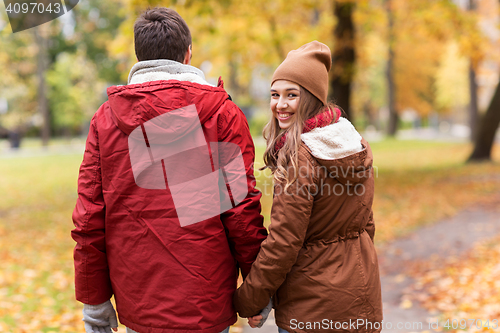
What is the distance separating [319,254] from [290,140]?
554 millimetres

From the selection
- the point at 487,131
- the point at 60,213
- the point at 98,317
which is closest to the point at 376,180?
the point at 487,131

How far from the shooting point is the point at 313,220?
1924 mm

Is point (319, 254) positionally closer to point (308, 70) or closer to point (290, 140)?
point (290, 140)

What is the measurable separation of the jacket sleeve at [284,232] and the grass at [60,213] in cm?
115

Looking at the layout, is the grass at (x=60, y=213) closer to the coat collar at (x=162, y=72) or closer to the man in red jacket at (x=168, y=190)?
the man in red jacket at (x=168, y=190)

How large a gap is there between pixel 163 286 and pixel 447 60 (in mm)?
38226

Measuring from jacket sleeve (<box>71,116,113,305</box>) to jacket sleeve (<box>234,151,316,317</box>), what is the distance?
0.72 meters

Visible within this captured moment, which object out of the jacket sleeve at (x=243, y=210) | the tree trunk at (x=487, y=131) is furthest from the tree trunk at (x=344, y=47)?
the jacket sleeve at (x=243, y=210)

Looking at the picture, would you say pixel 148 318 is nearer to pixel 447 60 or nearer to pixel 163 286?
pixel 163 286

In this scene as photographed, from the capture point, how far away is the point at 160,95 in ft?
5.69

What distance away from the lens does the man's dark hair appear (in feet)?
5.98

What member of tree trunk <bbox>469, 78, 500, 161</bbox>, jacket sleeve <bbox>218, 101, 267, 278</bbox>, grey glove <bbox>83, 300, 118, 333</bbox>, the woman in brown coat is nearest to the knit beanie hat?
the woman in brown coat

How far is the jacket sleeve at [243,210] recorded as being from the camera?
1.85 metres

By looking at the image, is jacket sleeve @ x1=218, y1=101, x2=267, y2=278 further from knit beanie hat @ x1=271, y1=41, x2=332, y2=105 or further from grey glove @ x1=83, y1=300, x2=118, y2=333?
grey glove @ x1=83, y1=300, x2=118, y2=333
